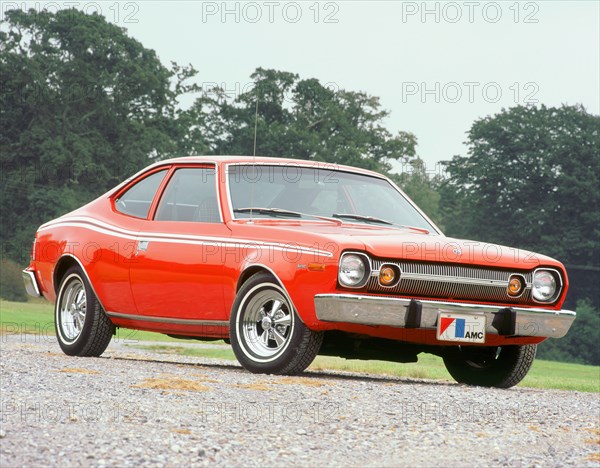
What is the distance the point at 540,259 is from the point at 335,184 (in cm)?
185

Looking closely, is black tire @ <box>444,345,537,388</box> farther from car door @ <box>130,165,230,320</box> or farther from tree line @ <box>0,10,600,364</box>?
tree line @ <box>0,10,600,364</box>

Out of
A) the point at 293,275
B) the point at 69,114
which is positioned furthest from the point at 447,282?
the point at 69,114

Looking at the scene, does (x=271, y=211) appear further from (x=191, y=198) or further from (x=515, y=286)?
(x=515, y=286)

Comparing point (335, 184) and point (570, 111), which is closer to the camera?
point (335, 184)

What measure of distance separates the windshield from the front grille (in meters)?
1.21

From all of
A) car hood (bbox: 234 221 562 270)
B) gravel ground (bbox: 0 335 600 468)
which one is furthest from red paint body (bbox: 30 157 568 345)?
gravel ground (bbox: 0 335 600 468)

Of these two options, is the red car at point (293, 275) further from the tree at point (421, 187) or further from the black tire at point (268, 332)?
the tree at point (421, 187)

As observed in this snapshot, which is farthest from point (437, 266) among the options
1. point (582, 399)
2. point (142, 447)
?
point (142, 447)

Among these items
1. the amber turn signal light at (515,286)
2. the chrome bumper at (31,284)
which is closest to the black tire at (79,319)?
the chrome bumper at (31,284)

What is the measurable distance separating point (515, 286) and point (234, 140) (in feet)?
203

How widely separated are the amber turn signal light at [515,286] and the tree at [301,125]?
57951mm

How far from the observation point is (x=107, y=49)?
203ft

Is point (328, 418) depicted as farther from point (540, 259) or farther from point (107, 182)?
point (107, 182)

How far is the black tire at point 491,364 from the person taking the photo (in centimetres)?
916
